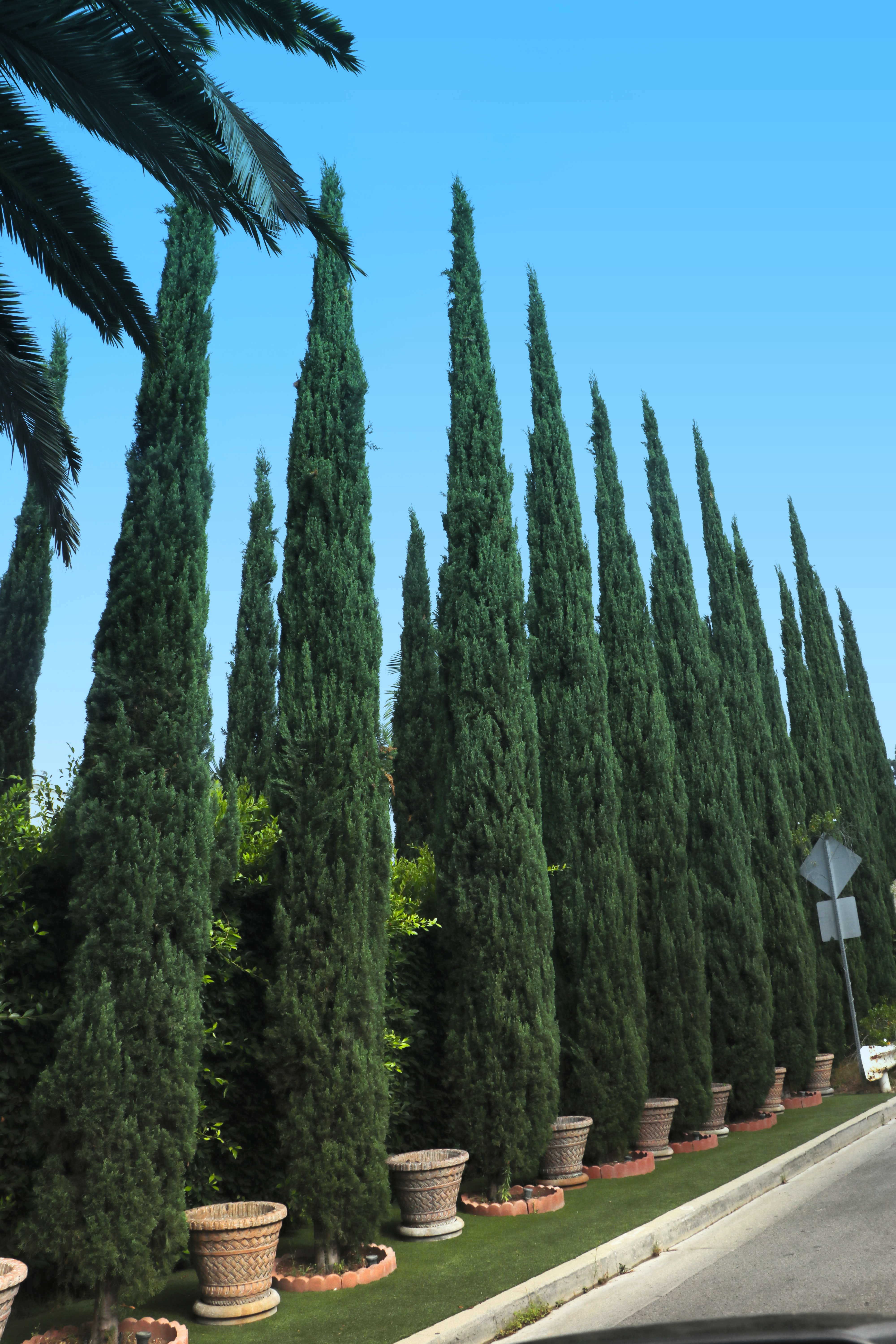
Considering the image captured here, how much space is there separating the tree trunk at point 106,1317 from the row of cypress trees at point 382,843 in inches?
0.8

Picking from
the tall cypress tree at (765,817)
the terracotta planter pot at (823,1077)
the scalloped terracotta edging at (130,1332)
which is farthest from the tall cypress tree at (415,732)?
the scalloped terracotta edging at (130,1332)

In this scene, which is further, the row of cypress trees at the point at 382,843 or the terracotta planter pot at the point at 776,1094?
the terracotta planter pot at the point at 776,1094

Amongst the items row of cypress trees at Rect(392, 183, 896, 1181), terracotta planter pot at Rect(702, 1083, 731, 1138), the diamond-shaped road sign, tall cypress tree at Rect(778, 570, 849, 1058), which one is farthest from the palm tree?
tall cypress tree at Rect(778, 570, 849, 1058)

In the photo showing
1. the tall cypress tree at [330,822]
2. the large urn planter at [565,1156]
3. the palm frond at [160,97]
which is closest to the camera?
the palm frond at [160,97]

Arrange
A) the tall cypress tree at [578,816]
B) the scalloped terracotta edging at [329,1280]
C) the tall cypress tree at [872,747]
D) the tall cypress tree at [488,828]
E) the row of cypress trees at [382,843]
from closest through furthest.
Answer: the row of cypress trees at [382,843] → the scalloped terracotta edging at [329,1280] → the tall cypress tree at [488,828] → the tall cypress tree at [578,816] → the tall cypress tree at [872,747]

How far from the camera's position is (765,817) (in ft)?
61.5

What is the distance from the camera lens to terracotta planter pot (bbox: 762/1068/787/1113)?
1538cm

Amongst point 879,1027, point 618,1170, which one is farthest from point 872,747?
point 618,1170

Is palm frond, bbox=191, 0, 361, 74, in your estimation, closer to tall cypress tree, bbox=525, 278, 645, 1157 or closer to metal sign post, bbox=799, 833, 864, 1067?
tall cypress tree, bbox=525, 278, 645, 1157

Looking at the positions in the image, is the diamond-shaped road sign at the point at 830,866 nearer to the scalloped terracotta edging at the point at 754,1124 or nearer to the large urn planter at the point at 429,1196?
the scalloped terracotta edging at the point at 754,1124

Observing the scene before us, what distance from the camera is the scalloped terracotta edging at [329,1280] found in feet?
22.0

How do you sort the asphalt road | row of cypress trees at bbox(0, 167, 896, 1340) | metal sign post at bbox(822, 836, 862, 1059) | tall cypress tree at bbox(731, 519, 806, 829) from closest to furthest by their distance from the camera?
1. the asphalt road
2. row of cypress trees at bbox(0, 167, 896, 1340)
3. metal sign post at bbox(822, 836, 862, 1059)
4. tall cypress tree at bbox(731, 519, 806, 829)

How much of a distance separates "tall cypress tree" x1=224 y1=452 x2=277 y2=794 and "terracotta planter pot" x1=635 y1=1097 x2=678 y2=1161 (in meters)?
8.67

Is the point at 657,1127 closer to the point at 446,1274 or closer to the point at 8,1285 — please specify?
the point at 446,1274
